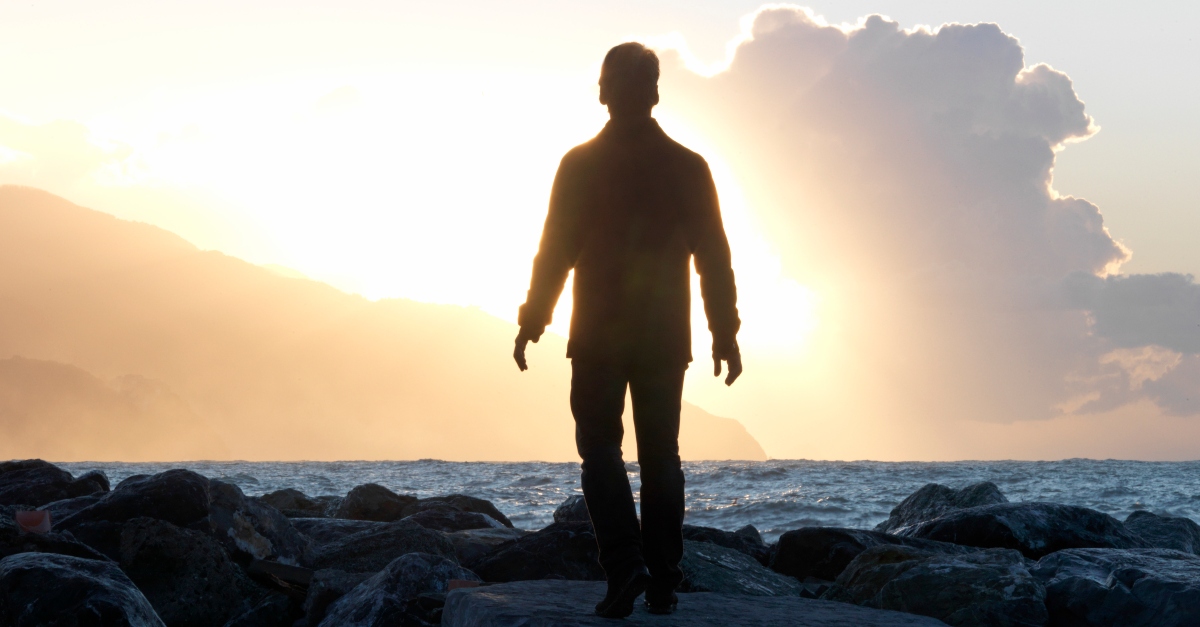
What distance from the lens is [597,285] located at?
3.86m

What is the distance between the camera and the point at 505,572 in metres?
6.61

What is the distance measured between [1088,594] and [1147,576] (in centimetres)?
31

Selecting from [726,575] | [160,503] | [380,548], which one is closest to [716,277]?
[726,575]

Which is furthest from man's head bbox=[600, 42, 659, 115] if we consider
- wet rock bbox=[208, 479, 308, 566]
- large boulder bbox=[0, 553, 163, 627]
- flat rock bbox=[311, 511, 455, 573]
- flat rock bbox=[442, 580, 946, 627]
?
wet rock bbox=[208, 479, 308, 566]

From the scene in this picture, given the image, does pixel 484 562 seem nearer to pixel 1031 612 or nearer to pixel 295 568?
pixel 295 568

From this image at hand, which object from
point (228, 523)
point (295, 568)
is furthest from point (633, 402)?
point (228, 523)

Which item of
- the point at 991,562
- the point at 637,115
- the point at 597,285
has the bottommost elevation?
the point at 991,562

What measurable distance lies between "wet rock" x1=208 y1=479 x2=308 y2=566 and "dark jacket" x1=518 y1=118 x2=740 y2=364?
4.06 meters

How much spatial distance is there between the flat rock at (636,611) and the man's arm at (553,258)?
968 millimetres

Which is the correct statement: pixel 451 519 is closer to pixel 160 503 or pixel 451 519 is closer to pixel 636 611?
pixel 160 503

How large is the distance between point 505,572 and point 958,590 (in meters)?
2.98

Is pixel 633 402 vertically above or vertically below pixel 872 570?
above

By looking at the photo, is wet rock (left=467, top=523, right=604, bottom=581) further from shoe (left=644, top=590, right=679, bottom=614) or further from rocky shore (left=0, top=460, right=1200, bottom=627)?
shoe (left=644, top=590, right=679, bottom=614)

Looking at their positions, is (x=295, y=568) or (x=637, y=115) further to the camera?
(x=295, y=568)
